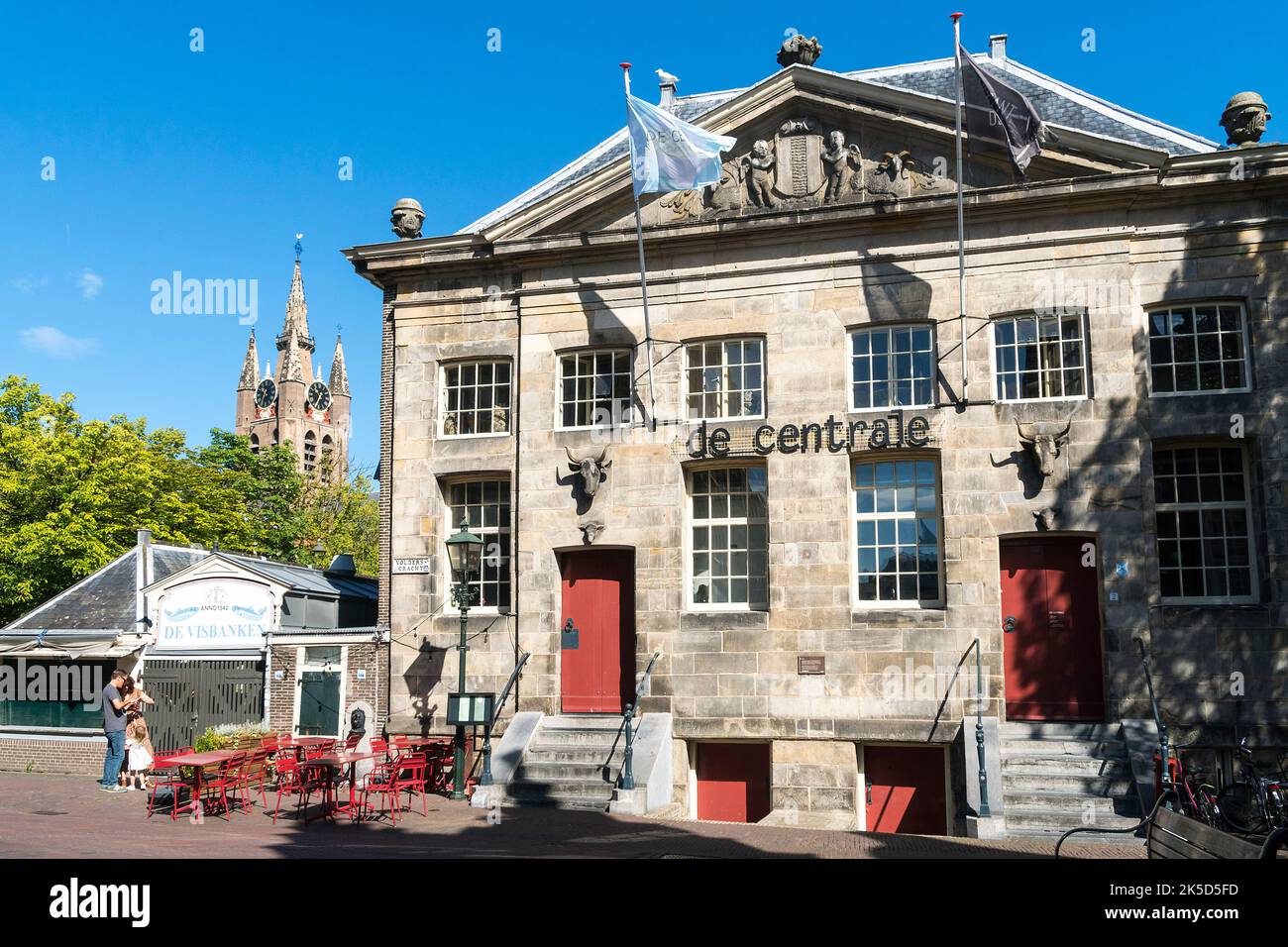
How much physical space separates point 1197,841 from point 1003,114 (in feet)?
37.8

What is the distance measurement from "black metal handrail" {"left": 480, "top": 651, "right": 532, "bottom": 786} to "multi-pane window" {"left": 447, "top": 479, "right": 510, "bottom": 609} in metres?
1.22

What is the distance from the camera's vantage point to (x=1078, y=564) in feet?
52.5

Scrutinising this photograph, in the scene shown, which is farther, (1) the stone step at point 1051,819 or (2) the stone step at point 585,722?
(2) the stone step at point 585,722

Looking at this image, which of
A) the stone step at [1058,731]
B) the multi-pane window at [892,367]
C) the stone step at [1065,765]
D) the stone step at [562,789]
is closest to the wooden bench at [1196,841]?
the stone step at [1065,765]

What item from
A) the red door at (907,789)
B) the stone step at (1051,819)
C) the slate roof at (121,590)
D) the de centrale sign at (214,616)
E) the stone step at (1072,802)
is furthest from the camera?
the slate roof at (121,590)

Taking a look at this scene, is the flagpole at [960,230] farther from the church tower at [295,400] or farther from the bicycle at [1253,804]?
the church tower at [295,400]

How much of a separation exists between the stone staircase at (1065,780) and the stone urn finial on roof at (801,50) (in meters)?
11.3

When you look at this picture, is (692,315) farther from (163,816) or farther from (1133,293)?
(163,816)

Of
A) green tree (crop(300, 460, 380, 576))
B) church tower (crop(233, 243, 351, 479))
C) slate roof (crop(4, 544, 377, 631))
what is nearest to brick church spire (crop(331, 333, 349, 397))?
church tower (crop(233, 243, 351, 479))

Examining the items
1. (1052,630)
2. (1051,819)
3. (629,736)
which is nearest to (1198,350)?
(1052,630)

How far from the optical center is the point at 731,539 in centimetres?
1756

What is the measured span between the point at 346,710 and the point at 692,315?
9.02 metres

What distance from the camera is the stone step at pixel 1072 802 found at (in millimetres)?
13742
